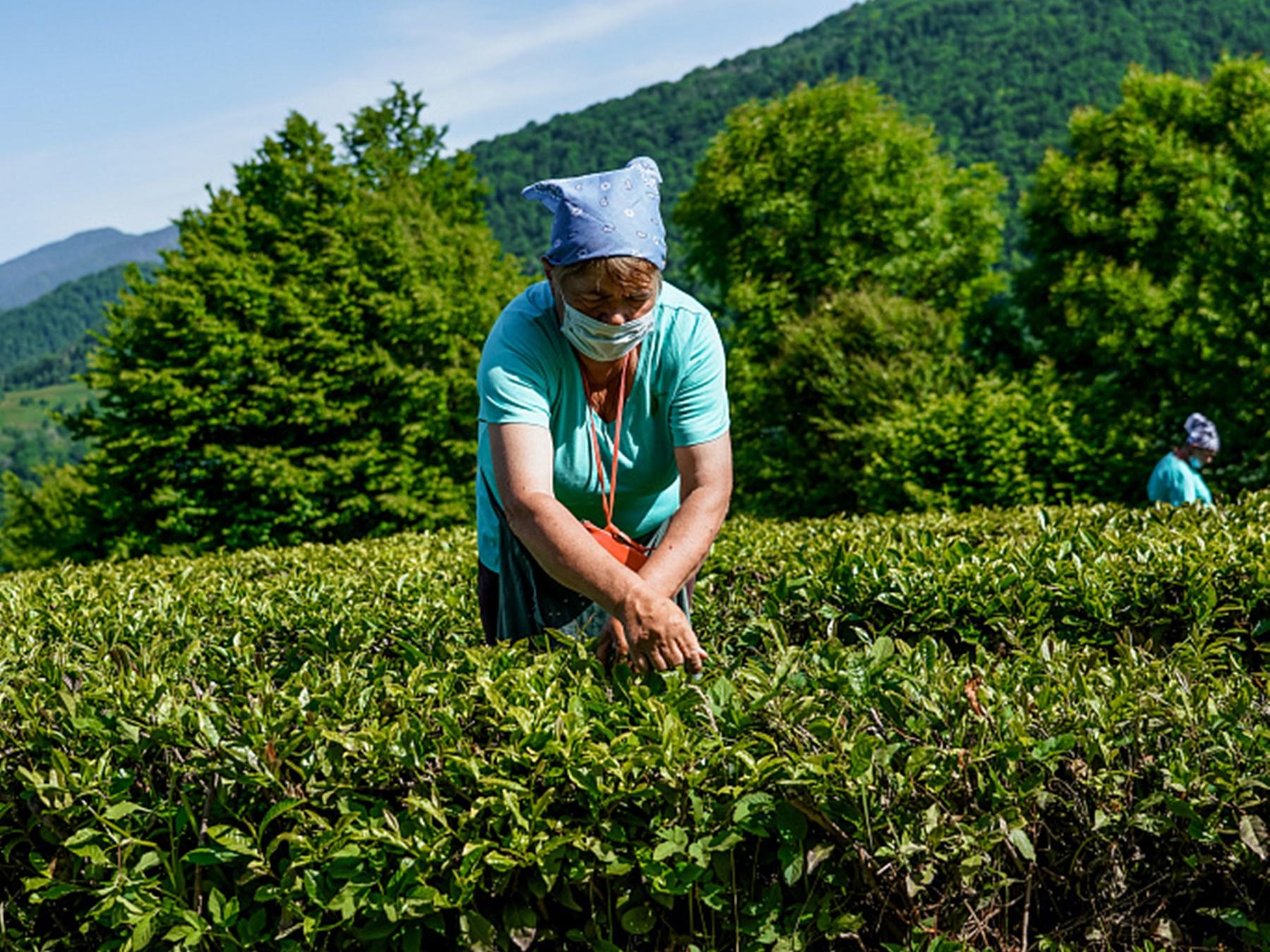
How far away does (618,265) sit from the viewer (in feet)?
9.68

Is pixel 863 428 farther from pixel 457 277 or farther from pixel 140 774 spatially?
pixel 140 774

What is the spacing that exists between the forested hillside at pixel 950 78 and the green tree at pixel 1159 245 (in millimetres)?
28102

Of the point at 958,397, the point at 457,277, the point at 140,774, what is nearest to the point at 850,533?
the point at 140,774

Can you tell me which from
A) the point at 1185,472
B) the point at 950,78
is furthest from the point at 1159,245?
the point at 950,78

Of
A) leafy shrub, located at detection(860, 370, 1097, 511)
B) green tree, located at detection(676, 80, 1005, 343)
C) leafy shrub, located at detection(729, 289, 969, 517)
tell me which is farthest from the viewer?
green tree, located at detection(676, 80, 1005, 343)

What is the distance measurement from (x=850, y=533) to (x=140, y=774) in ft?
13.8

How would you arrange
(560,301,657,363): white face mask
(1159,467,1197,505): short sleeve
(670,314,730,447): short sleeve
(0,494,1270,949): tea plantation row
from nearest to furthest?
(0,494,1270,949): tea plantation row → (560,301,657,363): white face mask → (670,314,730,447): short sleeve → (1159,467,1197,505): short sleeve

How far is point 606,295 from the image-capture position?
9.86 ft

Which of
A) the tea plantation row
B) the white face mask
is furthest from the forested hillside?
the tea plantation row

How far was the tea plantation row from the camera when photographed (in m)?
2.43

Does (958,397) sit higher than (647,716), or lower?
lower

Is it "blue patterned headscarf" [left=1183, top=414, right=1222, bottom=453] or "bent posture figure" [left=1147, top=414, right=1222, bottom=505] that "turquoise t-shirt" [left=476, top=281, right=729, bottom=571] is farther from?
"blue patterned headscarf" [left=1183, top=414, right=1222, bottom=453]

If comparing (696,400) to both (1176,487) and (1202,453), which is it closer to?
(1176,487)

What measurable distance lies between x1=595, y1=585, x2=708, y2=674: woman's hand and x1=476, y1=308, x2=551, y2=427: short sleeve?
0.62m
